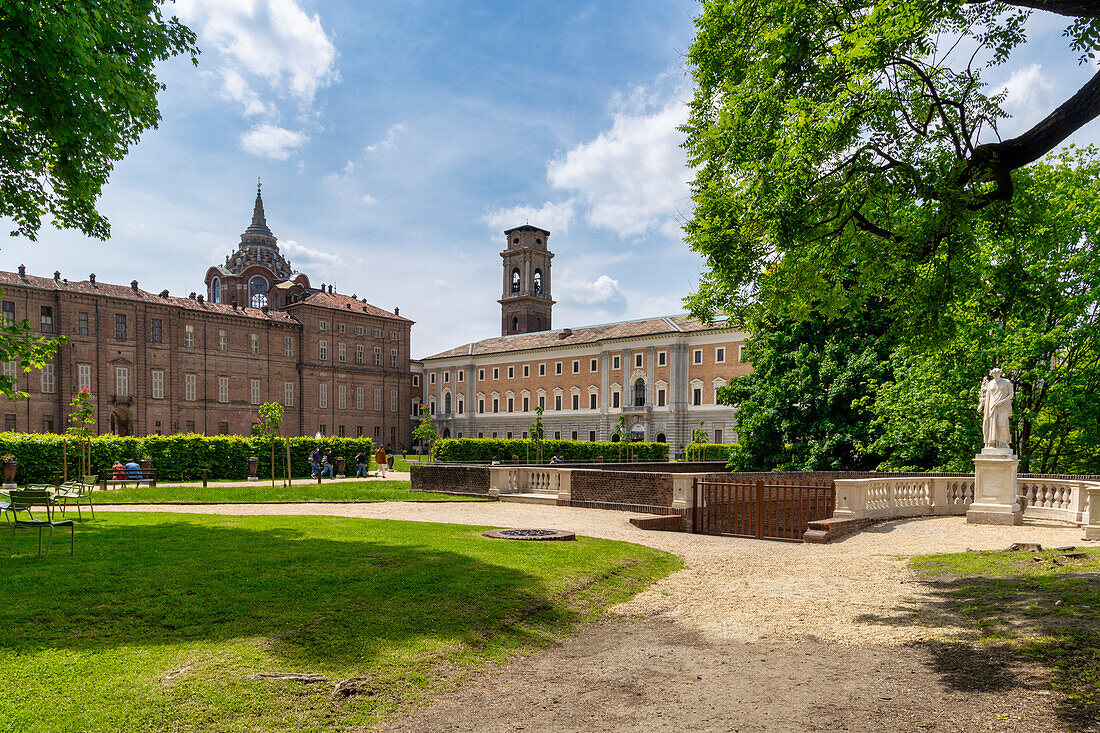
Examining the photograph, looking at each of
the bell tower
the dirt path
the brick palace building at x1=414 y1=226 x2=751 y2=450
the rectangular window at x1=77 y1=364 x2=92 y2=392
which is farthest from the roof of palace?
the dirt path

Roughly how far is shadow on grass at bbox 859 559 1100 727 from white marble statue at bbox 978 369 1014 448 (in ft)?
24.9

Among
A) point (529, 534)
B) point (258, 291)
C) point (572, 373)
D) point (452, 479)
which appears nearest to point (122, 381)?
point (258, 291)

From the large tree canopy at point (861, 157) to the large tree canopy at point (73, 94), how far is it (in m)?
8.68

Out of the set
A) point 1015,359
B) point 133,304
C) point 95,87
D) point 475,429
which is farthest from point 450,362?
Result: point 95,87

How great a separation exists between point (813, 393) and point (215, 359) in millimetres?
58905

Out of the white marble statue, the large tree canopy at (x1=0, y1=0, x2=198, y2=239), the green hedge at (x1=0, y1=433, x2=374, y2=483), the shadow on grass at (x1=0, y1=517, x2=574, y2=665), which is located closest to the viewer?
the shadow on grass at (x1=0, y1=517, x2=574, y2=665)

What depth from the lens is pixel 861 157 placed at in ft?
28.6

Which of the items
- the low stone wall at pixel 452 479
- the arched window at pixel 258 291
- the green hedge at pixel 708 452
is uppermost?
the arched window at pixel 258 291

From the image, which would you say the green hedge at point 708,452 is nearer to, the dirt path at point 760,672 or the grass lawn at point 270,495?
the grass lawn at point 270,495

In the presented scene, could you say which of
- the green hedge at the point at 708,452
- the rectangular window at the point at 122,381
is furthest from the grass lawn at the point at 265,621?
the rectangular window at the point at 122,381

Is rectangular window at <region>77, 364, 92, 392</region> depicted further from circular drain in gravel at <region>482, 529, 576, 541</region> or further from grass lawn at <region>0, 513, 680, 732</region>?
circular drain in gravel at <region>482, 529, 576, 541</region>

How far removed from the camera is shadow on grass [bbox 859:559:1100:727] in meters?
5.45

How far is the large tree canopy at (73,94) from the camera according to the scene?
9.05 m

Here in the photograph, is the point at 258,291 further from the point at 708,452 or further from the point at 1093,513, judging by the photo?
the point at 1093,513
